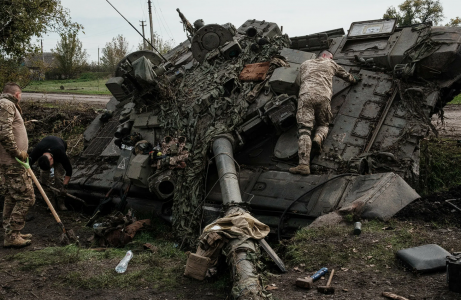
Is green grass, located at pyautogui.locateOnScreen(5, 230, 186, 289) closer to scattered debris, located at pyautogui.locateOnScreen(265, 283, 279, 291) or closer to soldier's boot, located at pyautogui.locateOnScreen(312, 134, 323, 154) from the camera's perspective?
scattered debris, located at pyautogui.locateOnScreen(265, 283, 279, 291)

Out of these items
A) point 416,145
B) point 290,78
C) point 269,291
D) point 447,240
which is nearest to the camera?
point 269,291

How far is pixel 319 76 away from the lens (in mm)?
7660

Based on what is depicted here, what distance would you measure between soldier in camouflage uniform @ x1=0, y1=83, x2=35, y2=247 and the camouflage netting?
218 centimetres

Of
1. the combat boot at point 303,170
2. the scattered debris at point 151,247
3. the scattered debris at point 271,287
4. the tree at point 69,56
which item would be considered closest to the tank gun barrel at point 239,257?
the scattered debris at point 271,287

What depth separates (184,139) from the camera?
322 inches

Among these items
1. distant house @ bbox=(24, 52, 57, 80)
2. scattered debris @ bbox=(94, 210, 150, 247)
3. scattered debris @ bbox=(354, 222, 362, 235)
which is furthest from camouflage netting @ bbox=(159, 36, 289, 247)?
distant house @ bbox=(24, 52, 57, 80)

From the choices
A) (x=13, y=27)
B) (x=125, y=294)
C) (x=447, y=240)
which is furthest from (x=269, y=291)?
(x=13, y=27)

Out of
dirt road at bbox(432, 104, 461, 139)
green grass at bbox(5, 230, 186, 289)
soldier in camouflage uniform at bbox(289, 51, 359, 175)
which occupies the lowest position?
green grass at bbox(5, 230, 186, 289)

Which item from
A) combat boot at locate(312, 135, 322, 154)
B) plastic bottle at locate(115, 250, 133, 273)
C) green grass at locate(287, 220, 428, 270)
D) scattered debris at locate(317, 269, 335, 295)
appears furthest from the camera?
combat boot at locate(312, 135, 322, 154)

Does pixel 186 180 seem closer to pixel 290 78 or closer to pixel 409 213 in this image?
pixel 290 78

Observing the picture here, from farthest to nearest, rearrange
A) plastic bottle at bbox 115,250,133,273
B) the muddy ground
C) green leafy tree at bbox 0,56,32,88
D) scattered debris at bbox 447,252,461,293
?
green leafy tree at bbox 0,56,32,88 → plastic bottle at bbox 115,250,133,273 → the muddy ground → scattered debris at bbox 447,252,461,293

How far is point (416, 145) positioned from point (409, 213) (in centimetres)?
153

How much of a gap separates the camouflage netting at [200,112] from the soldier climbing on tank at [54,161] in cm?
201

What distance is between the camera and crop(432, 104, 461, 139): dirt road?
11172mm
